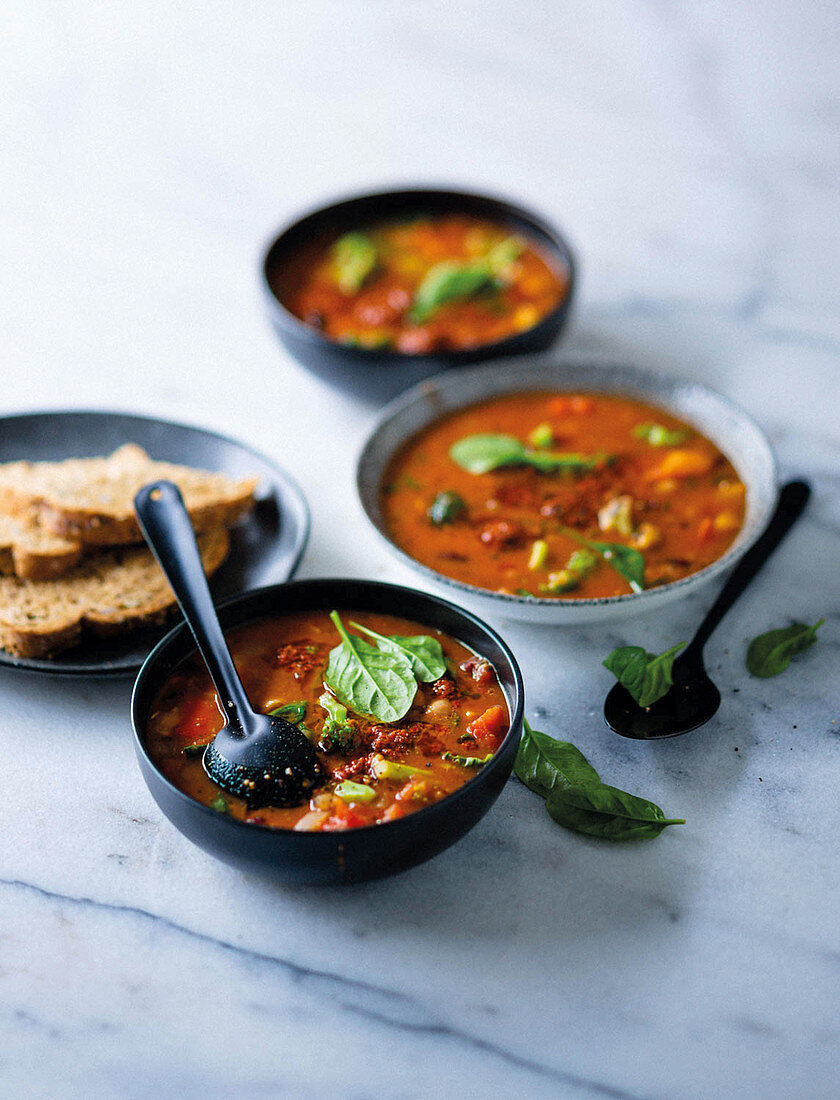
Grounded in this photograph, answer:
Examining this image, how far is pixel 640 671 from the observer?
2596 millimetres

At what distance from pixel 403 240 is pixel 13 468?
198cm

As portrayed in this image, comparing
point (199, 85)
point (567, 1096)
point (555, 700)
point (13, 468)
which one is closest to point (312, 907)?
point (567, 1096)

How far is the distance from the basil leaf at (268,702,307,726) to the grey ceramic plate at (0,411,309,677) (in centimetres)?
49

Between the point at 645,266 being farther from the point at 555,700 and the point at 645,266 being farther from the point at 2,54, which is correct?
the point at 2,54

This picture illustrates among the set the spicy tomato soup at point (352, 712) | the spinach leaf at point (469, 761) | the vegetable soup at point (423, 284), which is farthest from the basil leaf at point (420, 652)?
the vegetable soup at point (423, 284)

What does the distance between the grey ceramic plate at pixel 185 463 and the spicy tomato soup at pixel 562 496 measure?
32 centimetres

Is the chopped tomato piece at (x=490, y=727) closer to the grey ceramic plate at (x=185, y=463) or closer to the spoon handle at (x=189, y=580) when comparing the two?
the spoon handle at (x=189, y=580)

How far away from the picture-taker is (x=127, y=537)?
301 cm

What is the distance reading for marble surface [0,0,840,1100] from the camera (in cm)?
208

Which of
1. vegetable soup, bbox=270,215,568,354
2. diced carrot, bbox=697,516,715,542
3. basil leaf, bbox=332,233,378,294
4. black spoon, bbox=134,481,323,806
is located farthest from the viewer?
basil leaf, bbox=332,233,378,294

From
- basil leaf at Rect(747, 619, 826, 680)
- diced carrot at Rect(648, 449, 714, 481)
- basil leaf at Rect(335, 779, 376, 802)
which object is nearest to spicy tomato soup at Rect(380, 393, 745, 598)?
diced carrot at Rect(648, 449, 714, 481)

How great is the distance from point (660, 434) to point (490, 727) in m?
1.43

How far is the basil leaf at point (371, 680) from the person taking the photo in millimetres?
2369

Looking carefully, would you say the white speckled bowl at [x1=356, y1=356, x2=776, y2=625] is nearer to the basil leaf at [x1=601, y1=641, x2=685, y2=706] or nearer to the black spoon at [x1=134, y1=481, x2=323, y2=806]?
the basil leaf at [x1=601, y1=641, x2=685, y2=706]
